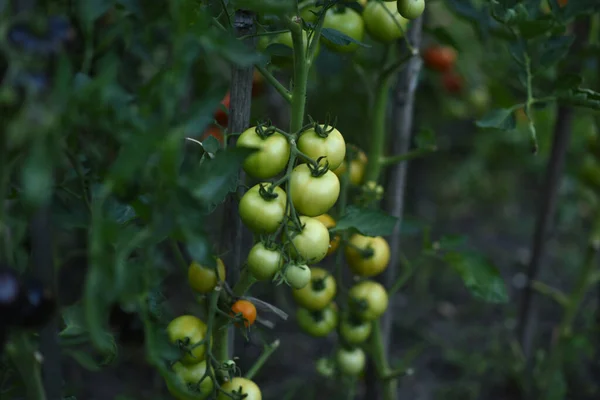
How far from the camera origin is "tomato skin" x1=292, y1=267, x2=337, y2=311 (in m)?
1.11

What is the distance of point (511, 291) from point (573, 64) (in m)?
0.90

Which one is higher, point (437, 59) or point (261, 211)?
point (261, 211)

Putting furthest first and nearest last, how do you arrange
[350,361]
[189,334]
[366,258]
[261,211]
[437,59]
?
[437,59] → [350,361] → [366,258] → [189,334] → [261,211]

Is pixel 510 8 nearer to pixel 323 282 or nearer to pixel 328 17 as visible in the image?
pixel 328 17

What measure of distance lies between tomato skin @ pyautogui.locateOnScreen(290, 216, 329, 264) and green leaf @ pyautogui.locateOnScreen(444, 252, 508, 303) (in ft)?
1.36

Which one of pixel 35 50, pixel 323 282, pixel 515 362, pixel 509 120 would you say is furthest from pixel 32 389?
pixel 515 362

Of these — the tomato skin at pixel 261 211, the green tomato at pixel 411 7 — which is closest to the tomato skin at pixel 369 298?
the tomato skin at pixel 261 211

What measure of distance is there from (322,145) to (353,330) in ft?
1.65

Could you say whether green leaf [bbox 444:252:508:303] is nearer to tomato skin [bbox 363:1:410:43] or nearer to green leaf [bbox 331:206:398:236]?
green leaf [bbox 331:206:398:236]

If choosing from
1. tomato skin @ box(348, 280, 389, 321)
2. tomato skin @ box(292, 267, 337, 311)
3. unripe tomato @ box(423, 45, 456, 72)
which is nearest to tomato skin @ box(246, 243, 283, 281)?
tomato skin @ box(292, 267, 337, 311)

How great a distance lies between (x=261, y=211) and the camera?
80 centimetres

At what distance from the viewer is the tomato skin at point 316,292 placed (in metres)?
1.11

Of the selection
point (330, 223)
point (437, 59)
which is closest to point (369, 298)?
point (330, 223)

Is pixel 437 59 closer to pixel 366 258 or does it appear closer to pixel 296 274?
pixel 366 258
